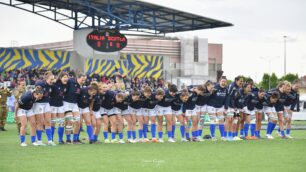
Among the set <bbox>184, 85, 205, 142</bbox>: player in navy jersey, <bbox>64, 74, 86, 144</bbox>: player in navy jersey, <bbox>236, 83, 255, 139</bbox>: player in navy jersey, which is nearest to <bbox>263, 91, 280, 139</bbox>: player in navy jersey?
<bbox>236, 83, 255, 139</bbox>: player in navy jersey

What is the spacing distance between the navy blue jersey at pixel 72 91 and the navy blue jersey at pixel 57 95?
15 centimetres

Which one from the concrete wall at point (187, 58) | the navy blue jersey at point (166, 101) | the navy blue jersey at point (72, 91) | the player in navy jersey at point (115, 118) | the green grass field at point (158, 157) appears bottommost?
the green grass field at point (158, 157)

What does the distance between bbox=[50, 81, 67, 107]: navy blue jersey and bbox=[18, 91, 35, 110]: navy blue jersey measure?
66cm

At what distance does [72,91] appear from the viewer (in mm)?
19750

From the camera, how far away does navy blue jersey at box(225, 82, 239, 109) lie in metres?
22.2

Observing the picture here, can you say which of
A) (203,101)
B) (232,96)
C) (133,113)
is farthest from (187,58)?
(133,113)

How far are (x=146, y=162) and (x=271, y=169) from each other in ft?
8.88

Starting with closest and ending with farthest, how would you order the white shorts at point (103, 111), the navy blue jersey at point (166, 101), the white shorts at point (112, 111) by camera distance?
1. the white shorts at point (103, 111)
2. the white shorts at point (112, 111)
3. the navy blue jersey at point (166, 101)

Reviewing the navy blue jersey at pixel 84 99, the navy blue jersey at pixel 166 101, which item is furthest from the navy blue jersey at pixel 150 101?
the navy blue jersey at pixel 84 99

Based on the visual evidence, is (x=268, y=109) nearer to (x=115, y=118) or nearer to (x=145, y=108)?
(x=145, y=108)

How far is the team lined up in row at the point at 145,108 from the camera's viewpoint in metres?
19.4

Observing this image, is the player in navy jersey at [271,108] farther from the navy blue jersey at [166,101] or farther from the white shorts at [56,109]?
the white shorts at [56,109]

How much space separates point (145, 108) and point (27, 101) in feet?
14.2

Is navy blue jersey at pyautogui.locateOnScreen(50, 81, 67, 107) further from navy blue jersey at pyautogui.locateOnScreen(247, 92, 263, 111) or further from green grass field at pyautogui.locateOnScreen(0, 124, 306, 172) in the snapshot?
navy blue jersey at pyautogui.locateOnScreen(247, 92, 263, 111)
